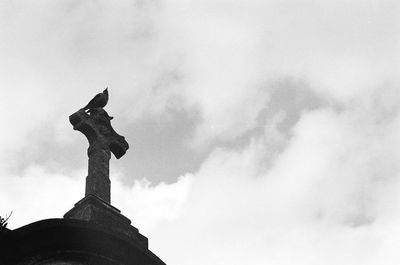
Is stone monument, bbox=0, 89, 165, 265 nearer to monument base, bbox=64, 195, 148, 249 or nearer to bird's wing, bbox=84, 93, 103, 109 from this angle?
monument base, bbox=64, 195, 148, 249

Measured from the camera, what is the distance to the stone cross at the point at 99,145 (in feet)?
29.7

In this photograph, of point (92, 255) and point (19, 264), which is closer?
point (19, 264)

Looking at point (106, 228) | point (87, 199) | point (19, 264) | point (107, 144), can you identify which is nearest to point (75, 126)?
point (107, 144)

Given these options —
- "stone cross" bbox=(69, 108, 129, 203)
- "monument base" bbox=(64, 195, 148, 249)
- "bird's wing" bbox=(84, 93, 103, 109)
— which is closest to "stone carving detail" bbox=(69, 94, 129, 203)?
"stone cross" bbox=(69, 108, 129, 203)

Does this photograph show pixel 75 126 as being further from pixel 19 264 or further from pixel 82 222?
pixel 19 264

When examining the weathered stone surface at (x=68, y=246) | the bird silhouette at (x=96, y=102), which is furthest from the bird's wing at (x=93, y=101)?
the weathered stone surface at (x=68, y=246)

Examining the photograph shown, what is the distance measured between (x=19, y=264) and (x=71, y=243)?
0.68 metres

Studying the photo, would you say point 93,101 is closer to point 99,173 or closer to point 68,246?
point 99,173

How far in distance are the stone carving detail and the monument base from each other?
281 millimetres

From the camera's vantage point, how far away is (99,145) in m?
9.54

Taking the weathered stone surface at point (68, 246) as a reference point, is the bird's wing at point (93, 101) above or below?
above

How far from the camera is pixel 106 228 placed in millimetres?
7844

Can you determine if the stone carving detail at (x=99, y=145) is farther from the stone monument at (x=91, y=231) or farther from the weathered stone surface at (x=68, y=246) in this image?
the weathered stone surface at (x=68, y=246)

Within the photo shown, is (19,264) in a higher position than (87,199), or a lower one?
lower
